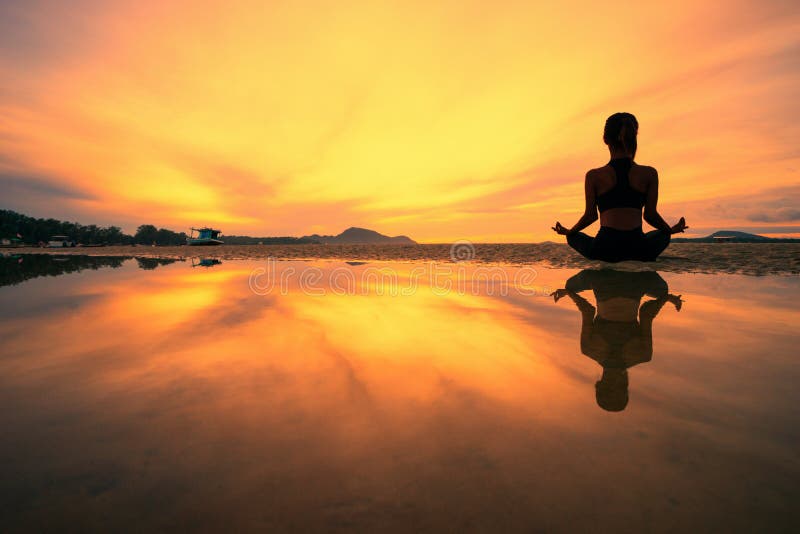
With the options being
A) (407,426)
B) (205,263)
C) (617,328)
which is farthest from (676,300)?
(205,263)

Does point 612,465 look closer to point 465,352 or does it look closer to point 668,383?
point 668,383

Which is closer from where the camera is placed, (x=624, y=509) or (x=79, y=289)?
(x=624, y=509)

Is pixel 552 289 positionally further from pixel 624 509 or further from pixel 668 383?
pixel 624 509

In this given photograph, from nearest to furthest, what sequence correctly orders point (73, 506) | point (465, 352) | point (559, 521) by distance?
point (559, 521)
point (73, 506)
point (465, 352)

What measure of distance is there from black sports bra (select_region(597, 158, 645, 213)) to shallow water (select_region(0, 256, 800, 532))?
2.44m

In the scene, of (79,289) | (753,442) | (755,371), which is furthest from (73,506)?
(79,289)

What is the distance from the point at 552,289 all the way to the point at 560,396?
487 centimetres

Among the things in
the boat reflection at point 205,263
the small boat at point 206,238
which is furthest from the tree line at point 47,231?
the boat reflection at point 205,263

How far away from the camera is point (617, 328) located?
11.5ft

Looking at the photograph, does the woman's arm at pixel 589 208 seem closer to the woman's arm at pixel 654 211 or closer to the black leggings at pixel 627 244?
the black leggings at pixel 627 244

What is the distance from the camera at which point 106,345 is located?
3320 millimetres

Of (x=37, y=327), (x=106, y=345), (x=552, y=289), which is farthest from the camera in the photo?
(x=552, y=289)

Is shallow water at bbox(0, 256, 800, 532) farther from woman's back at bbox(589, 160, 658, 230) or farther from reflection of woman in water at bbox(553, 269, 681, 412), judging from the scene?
woman's back at bbox(589, 160, 658, 230)

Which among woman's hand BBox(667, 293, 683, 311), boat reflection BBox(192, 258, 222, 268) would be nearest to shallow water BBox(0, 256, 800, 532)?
woman's hand BBox(667, 293, 683, 311)
